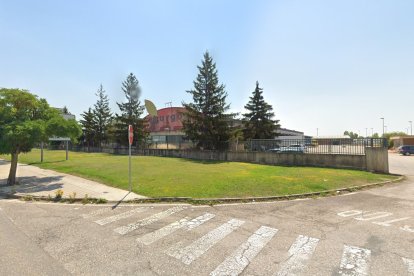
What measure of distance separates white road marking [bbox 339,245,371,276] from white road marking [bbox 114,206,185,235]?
4.67 metres

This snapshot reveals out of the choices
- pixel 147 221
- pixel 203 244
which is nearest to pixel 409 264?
pixel 203 244

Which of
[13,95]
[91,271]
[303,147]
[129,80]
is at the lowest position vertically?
[91,271]

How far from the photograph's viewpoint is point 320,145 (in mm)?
19547

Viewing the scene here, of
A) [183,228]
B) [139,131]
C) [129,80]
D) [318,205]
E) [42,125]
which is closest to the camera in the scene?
[183,228]

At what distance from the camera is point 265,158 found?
2241 cm

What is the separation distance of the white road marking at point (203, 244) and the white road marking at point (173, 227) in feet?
2.28

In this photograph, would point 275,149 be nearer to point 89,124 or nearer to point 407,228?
point 407,228

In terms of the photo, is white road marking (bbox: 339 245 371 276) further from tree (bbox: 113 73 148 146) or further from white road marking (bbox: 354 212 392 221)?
tree (bbox: 113 73 148 146)

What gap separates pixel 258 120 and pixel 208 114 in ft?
27.7

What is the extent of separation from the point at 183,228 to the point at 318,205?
490 cm

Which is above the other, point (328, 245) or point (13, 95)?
point (13, 95)

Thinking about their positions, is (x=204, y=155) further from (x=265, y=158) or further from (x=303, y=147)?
(x=303, y=147)

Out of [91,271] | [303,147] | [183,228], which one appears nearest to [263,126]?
[303,147]

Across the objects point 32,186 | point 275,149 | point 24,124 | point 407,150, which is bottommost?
point 32,186
